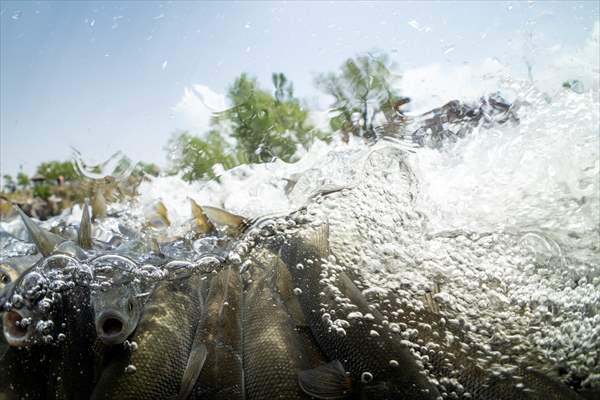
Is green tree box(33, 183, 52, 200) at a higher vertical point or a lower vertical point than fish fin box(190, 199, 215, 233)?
higher

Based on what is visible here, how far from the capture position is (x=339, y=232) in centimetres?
280

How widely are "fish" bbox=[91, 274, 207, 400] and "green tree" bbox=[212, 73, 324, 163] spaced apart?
1957 millimetres

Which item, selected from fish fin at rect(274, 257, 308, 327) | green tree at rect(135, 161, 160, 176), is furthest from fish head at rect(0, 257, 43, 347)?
green tree at rect(135, 161, 160, 176)

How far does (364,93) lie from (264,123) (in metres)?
0.96

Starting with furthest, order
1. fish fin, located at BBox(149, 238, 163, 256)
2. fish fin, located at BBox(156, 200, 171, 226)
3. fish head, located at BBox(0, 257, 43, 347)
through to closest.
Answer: fish fin, located at BBox(156, 200, 171, 226) → fish fin, located at BBox(149, 238, 163, 256) → fish head, located at BBox(0, 257, 43, 347)

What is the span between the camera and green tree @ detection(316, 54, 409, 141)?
352 centimetres

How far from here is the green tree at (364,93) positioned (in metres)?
3.52

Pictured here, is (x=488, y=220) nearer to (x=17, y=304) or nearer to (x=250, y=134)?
(x=250, y=134)

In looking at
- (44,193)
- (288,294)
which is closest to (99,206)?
(288,294)

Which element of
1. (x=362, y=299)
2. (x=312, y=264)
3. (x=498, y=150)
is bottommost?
(x=362, y=299)

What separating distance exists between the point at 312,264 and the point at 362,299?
37 centimetres

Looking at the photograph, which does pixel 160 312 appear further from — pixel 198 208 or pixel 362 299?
pixel 198 208

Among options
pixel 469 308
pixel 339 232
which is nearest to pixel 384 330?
pixel 469 308

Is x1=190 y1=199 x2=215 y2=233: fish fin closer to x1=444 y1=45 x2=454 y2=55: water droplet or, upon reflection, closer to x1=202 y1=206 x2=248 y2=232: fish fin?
x1=202 y1=206 x2=248 y2=232: fish fin
